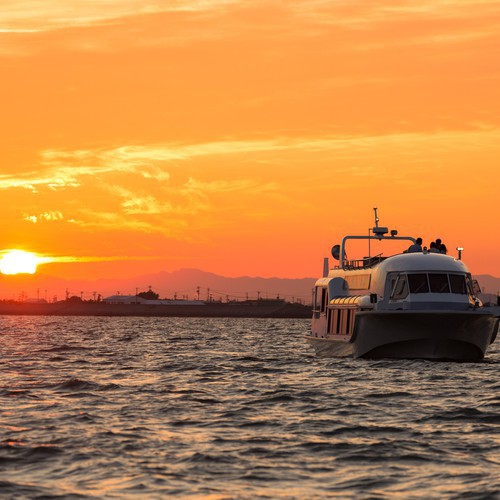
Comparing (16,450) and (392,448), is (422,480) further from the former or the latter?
(16,450)

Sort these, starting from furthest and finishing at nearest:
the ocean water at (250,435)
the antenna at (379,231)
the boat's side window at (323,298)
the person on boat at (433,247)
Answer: the antenna at (379,231) → the boat's side window at (323,298) → the person on boat at (433,247) → the ocean water at (250,435)

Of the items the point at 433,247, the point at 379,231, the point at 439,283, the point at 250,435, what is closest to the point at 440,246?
the point at 433,247

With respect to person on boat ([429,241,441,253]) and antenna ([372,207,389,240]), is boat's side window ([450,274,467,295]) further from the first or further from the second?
antenna ([372,207,389,240])

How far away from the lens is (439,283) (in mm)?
42062

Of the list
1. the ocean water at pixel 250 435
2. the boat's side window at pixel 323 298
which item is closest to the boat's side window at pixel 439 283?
the ocean water at pixel 250 435

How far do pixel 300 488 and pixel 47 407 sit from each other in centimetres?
1146

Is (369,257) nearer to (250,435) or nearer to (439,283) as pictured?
(439,283)

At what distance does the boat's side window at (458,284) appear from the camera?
42156 millimetres

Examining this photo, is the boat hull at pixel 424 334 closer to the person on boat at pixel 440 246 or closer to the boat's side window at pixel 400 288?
the boat's side window at pixel 400 288

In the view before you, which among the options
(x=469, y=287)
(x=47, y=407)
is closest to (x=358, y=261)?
(x=469, y=287)

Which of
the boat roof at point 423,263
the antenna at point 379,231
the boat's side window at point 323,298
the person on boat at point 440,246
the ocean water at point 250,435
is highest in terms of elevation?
the antenna at point 379,231

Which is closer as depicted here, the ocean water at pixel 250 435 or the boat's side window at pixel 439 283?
the ocean water at pixel 250 435

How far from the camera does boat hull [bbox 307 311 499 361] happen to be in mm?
40250

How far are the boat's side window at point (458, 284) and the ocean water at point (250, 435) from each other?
5.61 m
